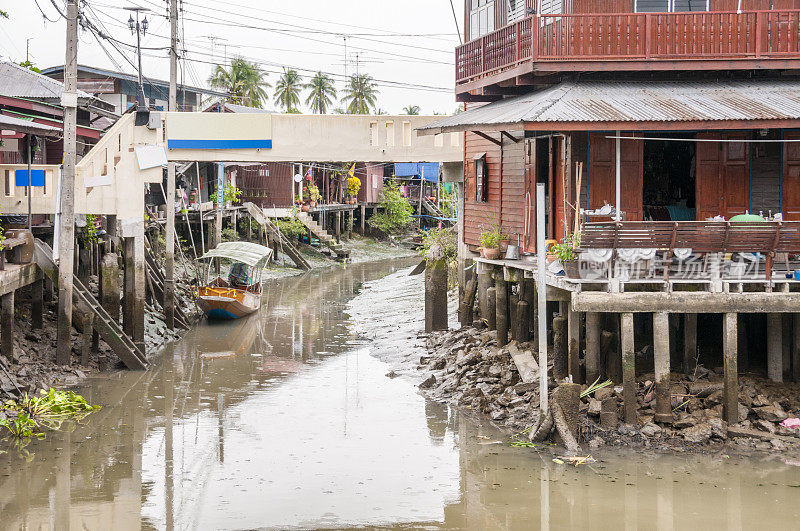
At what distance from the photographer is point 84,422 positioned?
17281 millimetres

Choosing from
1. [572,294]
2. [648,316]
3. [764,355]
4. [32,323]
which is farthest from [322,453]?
[32,323]

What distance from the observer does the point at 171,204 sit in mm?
29250

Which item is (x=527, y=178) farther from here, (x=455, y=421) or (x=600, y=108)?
(x=455, y=421)

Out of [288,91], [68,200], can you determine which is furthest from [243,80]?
[68,200]

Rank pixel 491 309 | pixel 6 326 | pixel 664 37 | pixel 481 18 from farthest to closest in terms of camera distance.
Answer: pixel 481 18 < pixel 491 309 < pixel 6 326 < pixel 664 37

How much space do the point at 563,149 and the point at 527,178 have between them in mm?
1907

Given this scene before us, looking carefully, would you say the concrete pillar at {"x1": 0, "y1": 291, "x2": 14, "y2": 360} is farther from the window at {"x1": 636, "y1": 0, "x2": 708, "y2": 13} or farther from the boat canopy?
the window at {"x1": 636, "y1": 0, "x2": 708, "y2": 13}

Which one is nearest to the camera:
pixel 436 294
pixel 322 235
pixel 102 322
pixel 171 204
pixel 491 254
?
pixel 491 254

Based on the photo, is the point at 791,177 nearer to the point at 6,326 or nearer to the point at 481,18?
the point at 481,18

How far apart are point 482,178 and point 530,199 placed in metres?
3.78

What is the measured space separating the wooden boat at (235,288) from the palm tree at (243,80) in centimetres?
4384

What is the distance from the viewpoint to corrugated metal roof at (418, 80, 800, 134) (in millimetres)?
16266

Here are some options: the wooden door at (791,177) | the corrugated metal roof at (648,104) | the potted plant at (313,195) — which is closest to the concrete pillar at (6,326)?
the corrugated metal roof at (648,104)

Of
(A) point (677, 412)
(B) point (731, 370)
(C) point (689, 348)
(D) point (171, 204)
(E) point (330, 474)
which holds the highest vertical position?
(D) point (171, 204)
